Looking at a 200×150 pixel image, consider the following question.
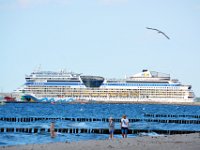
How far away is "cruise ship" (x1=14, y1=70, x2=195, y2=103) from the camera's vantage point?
160250mm

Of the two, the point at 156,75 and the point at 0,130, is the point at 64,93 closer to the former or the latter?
the point at 156,75

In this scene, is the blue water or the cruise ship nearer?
the blue water

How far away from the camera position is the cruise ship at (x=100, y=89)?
160 m

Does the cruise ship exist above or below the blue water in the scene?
above

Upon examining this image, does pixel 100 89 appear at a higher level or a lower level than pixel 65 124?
higher

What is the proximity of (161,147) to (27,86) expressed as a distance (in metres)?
141

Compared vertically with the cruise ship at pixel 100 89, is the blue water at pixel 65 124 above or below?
below

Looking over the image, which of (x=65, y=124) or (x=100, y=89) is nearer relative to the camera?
(x=65, y=124)

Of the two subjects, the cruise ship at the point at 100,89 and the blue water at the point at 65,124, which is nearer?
the blue water at the point at 65,124

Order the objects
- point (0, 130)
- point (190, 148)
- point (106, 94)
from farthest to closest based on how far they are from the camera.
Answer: point (106, 94) → point (0, 130) → point (190, 148)

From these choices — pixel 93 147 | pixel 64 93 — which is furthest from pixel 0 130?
pixel 64 93

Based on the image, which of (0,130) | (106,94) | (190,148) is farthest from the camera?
(106,94)

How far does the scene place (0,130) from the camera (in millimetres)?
43562

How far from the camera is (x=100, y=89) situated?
162m
